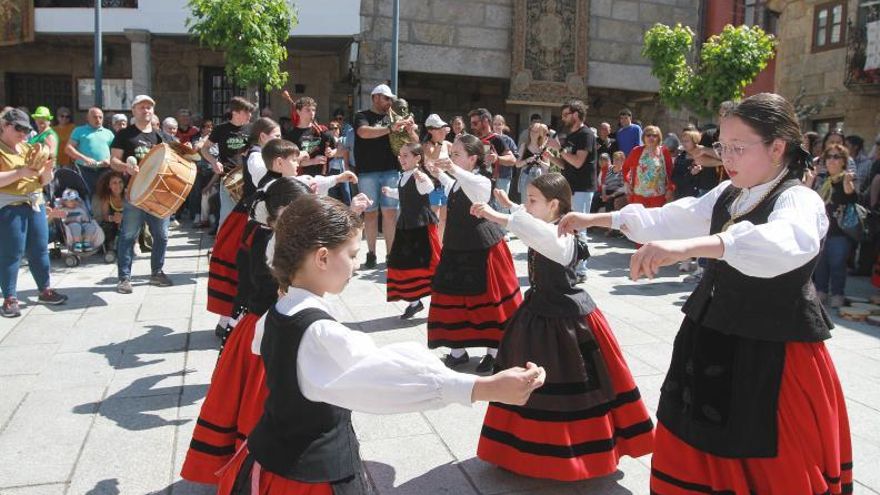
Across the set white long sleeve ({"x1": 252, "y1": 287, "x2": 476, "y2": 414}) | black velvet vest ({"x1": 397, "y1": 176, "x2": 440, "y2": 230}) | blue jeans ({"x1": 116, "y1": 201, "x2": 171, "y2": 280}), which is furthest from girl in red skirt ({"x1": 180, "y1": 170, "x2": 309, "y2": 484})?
blue jeans ({"x1": 116, "y1": 201, "x2": 171, "y2": 280})

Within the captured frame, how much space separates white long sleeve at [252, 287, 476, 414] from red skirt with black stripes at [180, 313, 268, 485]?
1273 mm

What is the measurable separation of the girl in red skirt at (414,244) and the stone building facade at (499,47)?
843 centimetres

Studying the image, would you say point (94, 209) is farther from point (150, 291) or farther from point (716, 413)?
point (716, 413)

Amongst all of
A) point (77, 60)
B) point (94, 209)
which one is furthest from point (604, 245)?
point (77, 60)

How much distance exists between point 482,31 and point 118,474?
13526mm

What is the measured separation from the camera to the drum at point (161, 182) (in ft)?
20.9

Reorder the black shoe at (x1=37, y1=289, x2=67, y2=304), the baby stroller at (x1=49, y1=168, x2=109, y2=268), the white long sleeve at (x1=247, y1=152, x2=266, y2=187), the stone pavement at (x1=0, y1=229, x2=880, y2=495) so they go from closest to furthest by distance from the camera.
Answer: the stone pavement at (x1=0, y1=229, x2=880, y2=495), the white long sleeve at (x1=247, y1=152, x2=266, y2=187), the black shoe at (x1=37, y1=289, x2=67, y2=304), the baby stroller at (x1=49, y1=168, x2=109, y2=268)

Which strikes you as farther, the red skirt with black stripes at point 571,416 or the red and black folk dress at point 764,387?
the red skirt with black stripes at point 571,416

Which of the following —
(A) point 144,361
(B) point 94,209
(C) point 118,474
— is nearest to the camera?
(C) point 118,474

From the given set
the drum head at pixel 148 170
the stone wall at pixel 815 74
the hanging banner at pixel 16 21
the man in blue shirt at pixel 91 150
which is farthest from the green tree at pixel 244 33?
the stone wall at pixel 815 74

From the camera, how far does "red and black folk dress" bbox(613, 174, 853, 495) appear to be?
7.40ft

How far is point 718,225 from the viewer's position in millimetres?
2564

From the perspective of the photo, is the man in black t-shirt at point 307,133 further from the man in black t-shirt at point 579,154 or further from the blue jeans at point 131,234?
the man in black t-shirt at point 579,154

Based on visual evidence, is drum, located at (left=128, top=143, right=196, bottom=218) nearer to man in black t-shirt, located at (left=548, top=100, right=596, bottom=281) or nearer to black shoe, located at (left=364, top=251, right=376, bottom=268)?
black shoe, located at (left=364, top=251, right=376, bottom=268)
